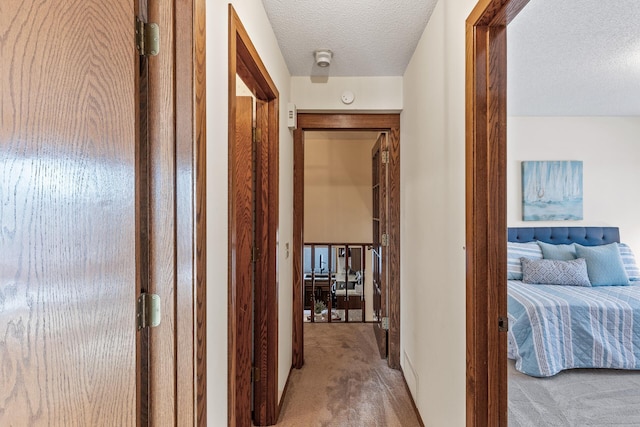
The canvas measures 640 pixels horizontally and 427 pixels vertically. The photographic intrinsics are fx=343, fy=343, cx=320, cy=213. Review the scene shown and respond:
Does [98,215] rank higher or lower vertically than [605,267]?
higher

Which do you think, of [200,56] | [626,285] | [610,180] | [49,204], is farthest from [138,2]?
[610,180]

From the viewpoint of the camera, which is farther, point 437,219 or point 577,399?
point 577,399

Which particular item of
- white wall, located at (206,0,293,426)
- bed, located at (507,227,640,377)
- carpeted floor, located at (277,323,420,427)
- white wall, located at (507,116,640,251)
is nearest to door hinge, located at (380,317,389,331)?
carpeted floor, located at (277,323,420,427)

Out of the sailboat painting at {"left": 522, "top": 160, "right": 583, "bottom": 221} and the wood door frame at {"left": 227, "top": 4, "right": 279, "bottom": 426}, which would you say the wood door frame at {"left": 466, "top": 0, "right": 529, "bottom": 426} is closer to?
the wood door frame at {"left": 227, "top": 4, "right": 279, "bottom": 426}

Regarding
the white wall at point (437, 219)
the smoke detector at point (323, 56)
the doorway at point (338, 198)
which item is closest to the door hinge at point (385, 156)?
the white wall at point (437, 219)

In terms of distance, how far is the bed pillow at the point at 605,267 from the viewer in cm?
363

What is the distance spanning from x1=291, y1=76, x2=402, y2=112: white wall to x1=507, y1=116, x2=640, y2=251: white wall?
2.02 m

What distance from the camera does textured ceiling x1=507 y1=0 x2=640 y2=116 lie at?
2012 millimetres

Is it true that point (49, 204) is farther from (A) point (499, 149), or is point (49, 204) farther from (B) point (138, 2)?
(A) point (499, 149)

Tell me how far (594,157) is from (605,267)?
1406 millimetres

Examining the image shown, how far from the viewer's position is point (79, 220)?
29.6 inches

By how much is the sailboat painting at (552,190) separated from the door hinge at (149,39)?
177 inches

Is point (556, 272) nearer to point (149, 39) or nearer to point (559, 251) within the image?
point (559, 251)

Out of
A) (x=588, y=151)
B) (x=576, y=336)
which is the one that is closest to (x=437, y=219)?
(x=576, y=336)
